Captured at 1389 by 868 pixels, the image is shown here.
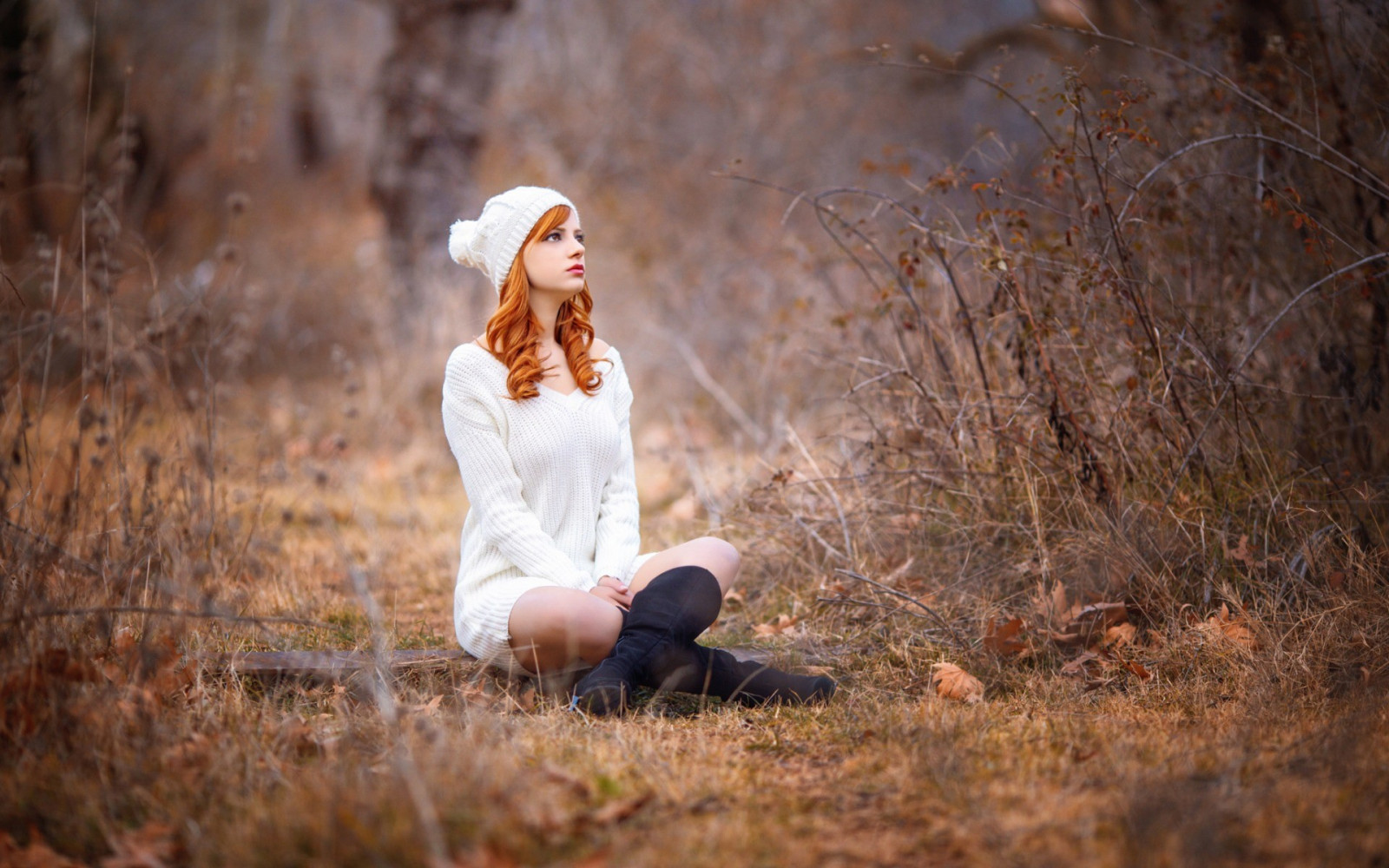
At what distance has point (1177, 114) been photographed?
4051 mm

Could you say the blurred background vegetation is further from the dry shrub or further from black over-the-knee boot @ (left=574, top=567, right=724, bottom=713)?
black over-the-knee boot @ (left=574, top=567, right=724, bottom=713)

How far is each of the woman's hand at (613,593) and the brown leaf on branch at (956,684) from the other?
2.88 ft

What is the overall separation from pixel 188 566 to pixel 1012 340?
2.71m

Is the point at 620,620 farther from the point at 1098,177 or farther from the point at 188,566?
the point at 1098,177

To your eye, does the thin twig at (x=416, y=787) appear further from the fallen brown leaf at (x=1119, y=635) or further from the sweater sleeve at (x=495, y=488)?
the fallen brown leaf at (x=1119, y=635)

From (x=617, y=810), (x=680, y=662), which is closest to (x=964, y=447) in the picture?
(x=680, y=662)

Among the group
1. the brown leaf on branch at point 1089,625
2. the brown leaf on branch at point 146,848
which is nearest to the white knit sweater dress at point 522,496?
the brown leaf on branch at point 146,848

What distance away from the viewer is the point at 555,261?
3.02 m

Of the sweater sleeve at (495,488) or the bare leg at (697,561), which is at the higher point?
the sweater sleeve at (495,488)

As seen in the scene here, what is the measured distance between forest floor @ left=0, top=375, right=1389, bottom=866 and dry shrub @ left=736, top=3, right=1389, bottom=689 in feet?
1.15

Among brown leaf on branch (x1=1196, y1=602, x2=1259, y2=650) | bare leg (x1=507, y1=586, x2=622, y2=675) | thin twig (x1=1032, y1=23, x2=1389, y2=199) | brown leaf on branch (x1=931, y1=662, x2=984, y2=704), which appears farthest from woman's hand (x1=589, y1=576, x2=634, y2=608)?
thin twig (x1=1032, y1=23, x2=1389, y2=199)

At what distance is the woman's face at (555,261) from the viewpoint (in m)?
3.02

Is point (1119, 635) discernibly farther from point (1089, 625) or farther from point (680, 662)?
point (680, 662)

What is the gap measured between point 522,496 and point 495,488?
0.12 metres
